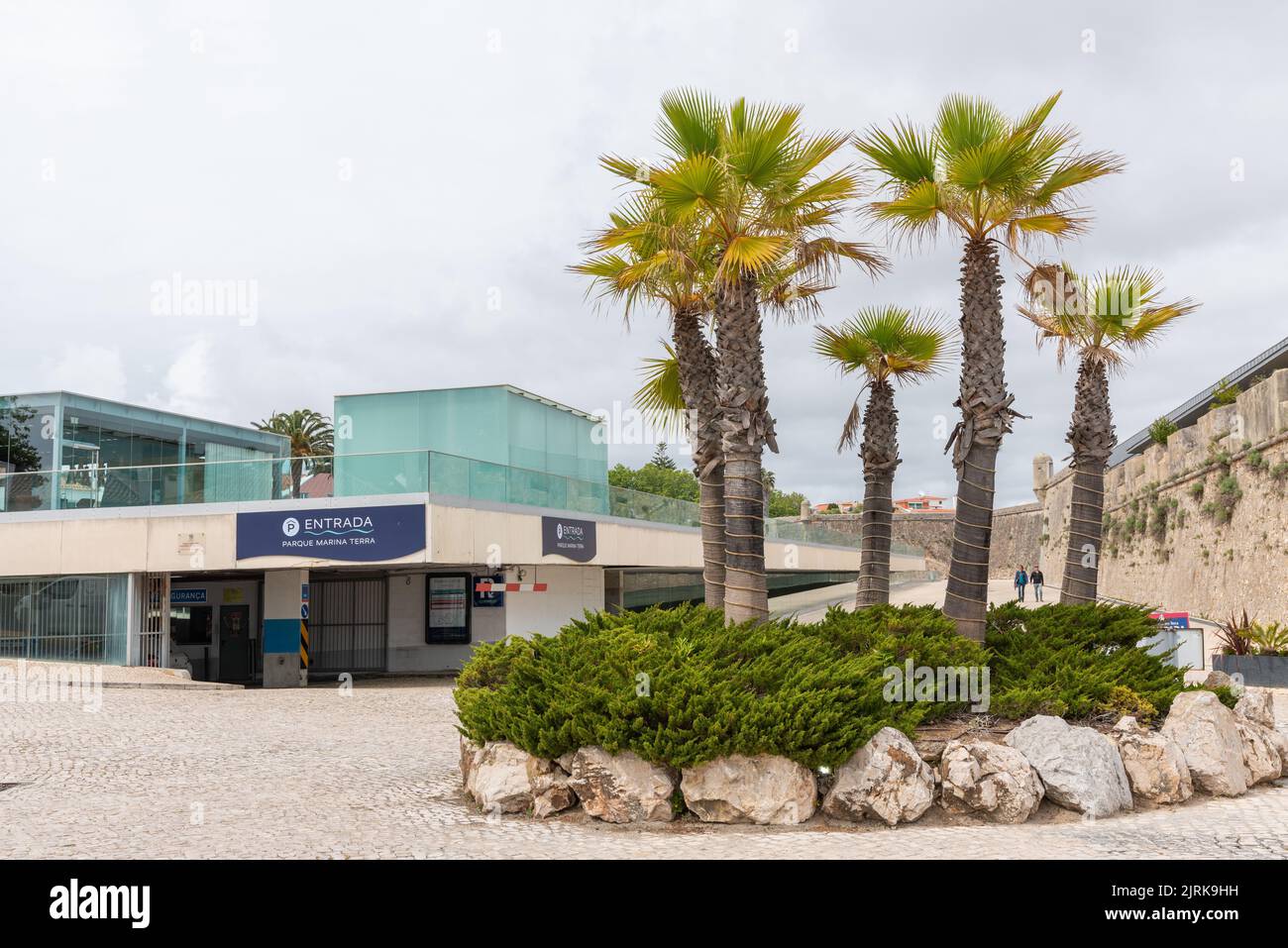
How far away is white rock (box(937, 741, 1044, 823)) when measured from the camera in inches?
343

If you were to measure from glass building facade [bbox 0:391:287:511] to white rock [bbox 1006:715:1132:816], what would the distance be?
17686 millimetres

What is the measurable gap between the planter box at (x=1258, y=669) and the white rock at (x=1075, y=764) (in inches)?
420

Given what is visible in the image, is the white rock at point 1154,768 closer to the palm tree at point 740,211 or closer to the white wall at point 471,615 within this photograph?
the palm tree at point 740,211

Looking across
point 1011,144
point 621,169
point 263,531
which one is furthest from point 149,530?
point 1011,144

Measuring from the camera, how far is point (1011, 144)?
37.4ft

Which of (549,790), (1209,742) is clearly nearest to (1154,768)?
(1209,742)

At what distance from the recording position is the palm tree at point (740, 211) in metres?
11.5

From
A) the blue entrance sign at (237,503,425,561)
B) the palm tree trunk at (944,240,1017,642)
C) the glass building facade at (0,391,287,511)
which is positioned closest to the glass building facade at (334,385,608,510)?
the blue entrance sign at (237,503,425,561)

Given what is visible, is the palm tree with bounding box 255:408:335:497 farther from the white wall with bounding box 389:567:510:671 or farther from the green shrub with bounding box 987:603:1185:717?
the green shrub with bounding box 987:603:1185:717

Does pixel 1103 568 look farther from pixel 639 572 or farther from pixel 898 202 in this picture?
pixel 898 202

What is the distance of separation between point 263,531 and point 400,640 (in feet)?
20.2

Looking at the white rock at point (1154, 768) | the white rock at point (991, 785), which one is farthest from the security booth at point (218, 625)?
the white rock at point (1154, 768)

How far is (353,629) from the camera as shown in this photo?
2759 centimetres

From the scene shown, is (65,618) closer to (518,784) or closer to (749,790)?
(518,784)
